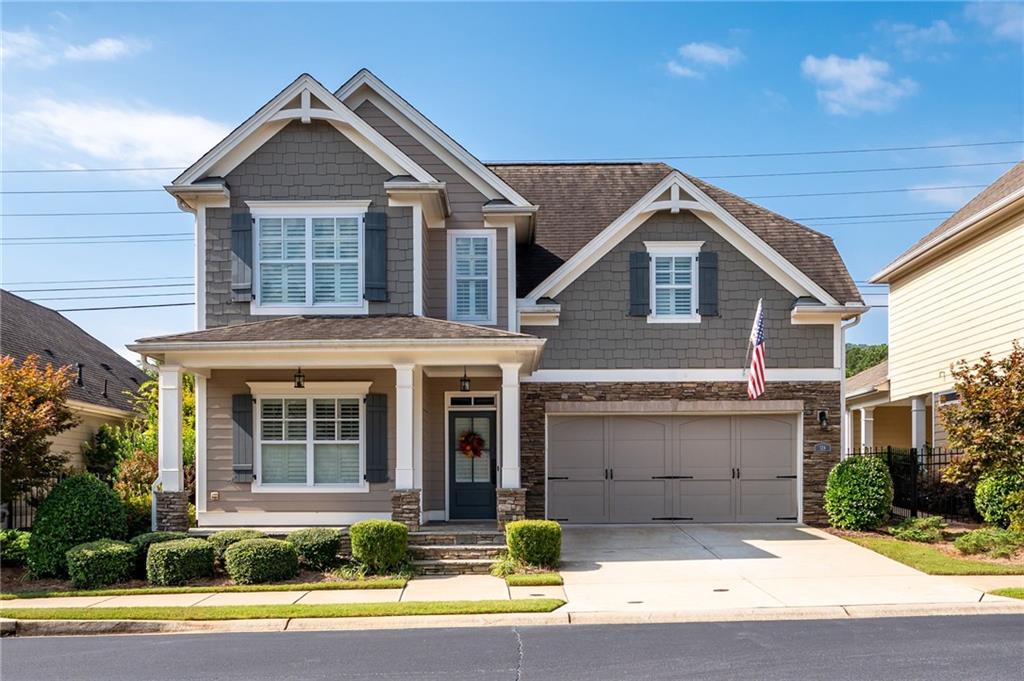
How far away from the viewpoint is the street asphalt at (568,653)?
29.1ft

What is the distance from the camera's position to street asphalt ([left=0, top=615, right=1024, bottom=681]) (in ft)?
29.1

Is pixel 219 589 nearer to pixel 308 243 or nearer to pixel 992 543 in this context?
pixel 308 243

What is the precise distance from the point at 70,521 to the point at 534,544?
23.3 ft

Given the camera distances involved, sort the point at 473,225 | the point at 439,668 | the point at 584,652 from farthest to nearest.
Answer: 1. the point at 473,225
2. the point at 584,652
3. the point at 439,668

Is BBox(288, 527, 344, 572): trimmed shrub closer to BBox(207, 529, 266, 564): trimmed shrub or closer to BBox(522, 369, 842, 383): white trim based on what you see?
BBox(207, 529, 266, 564): trimmed shrub

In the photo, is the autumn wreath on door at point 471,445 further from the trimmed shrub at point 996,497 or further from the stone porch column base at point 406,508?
the trimmed shrub at point 996,497

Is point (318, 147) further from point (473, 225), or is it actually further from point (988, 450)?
point (988, 450)

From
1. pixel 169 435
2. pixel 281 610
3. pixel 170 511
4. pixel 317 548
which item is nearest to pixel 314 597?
pixel 281 610

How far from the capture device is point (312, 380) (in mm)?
17375

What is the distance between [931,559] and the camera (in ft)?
49.8

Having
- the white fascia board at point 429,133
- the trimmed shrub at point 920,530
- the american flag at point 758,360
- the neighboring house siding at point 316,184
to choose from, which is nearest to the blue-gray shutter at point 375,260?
the neighboring house siding at point 316,184

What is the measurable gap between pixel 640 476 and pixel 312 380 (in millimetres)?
7070

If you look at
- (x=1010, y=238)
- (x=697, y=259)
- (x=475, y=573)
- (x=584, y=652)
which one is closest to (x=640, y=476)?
(x=697, y=259)

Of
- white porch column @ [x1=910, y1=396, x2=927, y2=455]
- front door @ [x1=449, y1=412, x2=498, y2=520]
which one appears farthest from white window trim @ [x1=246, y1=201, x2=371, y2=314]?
white porch column @ [x1=910, y1=396, x2=927, y2=455]
